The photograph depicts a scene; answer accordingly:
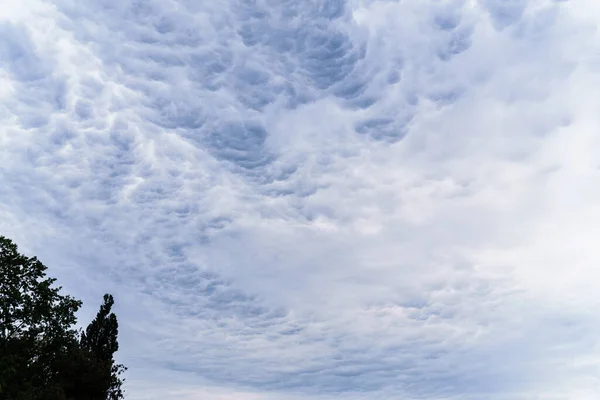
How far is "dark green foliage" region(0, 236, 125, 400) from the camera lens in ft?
136

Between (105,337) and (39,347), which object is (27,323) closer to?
(39,347)

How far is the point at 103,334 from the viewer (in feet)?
201

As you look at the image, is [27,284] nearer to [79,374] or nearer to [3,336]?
[3,336]

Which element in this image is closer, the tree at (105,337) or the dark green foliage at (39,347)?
the dark green foliage at (39,347)

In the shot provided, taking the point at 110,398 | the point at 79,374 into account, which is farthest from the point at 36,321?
the point at 110,398

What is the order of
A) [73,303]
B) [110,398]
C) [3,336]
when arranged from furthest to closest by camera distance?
[110,398], [73,303], [3,336]

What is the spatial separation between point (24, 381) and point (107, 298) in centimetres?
1942

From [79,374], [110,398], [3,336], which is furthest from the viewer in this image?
[110,398]

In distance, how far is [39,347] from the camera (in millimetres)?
46156

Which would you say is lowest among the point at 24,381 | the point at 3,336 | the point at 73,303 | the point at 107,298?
the point at 24,381

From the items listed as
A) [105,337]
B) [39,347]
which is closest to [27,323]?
[39,347]

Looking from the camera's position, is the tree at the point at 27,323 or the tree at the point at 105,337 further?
the tree at the point at 105,337

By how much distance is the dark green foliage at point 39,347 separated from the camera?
41.4 m

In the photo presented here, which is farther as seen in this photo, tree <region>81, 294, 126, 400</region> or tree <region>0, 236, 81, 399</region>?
tree <region>81, 294, 126, 400</region>
